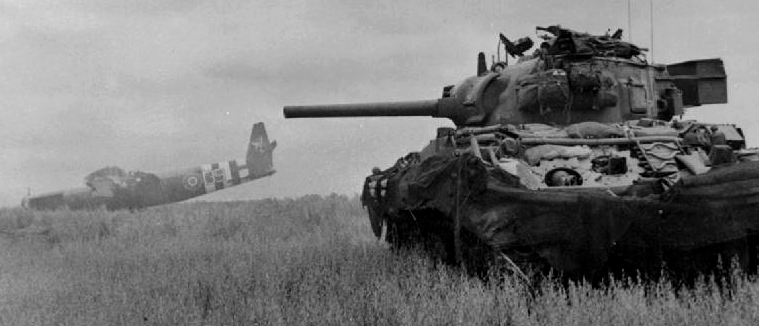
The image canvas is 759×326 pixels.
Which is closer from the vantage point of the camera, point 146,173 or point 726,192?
point 726,192

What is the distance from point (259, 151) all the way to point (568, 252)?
67.3 ft

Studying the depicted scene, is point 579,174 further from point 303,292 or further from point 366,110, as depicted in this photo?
point 366,110

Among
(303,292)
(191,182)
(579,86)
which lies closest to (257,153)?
(191,182)

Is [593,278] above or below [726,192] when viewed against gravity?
below

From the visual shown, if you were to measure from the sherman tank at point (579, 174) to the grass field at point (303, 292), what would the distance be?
0.27 metres

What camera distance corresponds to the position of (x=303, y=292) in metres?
6.19

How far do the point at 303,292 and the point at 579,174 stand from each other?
2.43 m

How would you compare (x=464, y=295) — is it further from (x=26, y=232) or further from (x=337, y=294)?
(x=26, y=232)

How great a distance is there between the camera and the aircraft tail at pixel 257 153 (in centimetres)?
2481

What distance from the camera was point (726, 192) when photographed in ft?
16.2

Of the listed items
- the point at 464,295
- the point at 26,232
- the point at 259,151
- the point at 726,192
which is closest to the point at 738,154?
the point at 726,192

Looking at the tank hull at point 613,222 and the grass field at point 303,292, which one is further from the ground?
the tank hull at point 613,222

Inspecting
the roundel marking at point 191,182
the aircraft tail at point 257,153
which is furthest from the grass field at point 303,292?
the aircraft tail at point 257,153

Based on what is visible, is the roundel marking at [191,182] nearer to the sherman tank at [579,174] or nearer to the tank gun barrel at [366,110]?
the tank gun barrel at [366,110]
